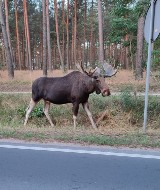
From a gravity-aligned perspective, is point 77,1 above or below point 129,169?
above

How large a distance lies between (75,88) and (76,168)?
4.65 metres

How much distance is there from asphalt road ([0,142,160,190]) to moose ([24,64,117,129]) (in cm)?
320

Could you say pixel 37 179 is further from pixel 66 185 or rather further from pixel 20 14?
pixel 20 14

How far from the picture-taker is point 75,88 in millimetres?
10078

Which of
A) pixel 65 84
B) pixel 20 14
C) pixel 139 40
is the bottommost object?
pixel 65 84

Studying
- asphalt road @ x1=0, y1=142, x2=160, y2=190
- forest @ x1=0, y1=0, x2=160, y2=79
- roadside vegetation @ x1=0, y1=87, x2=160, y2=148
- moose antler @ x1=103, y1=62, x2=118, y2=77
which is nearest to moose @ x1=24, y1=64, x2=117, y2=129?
moose antler @ x1=103, y1=62, x2=118, y2=77

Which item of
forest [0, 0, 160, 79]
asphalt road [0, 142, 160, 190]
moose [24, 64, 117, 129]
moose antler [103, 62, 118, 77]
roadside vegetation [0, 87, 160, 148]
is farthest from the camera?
forest [0, 0, 160, 79]

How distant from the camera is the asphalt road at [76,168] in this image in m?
4.93

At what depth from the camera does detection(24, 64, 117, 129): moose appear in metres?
9.88

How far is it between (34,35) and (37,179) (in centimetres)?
4343

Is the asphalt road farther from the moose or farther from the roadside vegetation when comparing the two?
the moose

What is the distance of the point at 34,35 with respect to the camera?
155 feet

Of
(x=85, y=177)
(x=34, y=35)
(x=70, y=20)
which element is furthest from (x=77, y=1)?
(x=85, y=177)

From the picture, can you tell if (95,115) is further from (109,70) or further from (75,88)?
(109,70)
